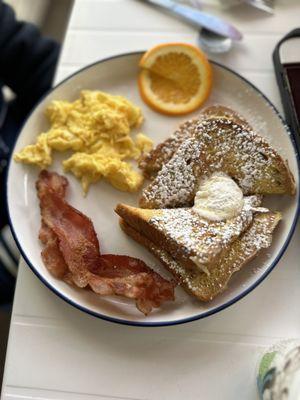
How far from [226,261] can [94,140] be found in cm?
48

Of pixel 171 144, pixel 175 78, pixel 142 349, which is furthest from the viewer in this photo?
pixel 175 78

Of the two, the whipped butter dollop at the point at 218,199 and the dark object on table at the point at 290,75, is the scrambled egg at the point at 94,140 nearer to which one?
the whipped butter dollop at the point at 218,199

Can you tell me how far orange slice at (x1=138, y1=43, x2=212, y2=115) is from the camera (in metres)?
1.34

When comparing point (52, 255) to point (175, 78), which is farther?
point (175, 78)

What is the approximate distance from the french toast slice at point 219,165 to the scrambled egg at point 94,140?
0.33 ft

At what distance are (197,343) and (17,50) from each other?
1101mm

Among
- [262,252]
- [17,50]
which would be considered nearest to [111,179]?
[262,252]

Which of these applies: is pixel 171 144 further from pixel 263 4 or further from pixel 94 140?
pixel 263 4

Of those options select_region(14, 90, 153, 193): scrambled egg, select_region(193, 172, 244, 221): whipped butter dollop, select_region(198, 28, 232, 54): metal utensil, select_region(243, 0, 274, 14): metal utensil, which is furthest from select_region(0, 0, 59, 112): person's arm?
select_region(193, 172, 244, 221): whipped butter dollop

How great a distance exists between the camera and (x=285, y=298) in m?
1.13

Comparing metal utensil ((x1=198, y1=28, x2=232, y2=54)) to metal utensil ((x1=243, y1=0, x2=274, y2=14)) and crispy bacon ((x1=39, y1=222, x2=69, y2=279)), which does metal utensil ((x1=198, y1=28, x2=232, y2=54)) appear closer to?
metal utensil ((x1=243, y1=0, x2=274, y2=14))

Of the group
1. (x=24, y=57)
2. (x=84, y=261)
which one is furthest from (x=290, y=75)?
(x=24, y=57)

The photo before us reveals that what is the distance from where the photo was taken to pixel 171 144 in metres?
1.26

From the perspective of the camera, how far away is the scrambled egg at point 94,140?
50.3 inches
